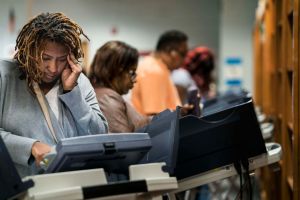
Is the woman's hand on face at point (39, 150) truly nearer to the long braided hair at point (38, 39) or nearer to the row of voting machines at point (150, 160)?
the row of voting machines at point (150, 160)

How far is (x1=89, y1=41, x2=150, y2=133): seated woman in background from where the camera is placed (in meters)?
2.78

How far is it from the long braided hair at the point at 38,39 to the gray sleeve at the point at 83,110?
13 cm

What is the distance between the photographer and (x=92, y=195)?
5.61 feet

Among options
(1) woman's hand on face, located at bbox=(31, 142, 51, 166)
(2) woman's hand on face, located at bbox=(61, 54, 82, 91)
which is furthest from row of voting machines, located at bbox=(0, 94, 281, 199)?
(2) woman's hand on face, located at bbox=(61, 54, 82, 91)

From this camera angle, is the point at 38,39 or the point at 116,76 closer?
the point at 38,39

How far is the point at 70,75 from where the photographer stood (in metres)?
2.14

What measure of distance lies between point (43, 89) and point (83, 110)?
0.57ft

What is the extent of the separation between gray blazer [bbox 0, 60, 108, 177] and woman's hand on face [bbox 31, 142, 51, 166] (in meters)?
0.02

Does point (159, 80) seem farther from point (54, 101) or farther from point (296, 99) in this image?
point (54, 101)

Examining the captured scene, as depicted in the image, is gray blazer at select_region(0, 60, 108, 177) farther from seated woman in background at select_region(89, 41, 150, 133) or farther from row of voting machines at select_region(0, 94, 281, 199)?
seated woman in background at select_region(89, 41, 150, 133)

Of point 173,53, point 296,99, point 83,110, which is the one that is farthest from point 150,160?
point 173,53

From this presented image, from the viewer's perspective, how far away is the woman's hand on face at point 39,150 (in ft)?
6.37

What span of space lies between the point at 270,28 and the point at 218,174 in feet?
9.90

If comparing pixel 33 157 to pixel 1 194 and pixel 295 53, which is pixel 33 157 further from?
pixel 295 53
